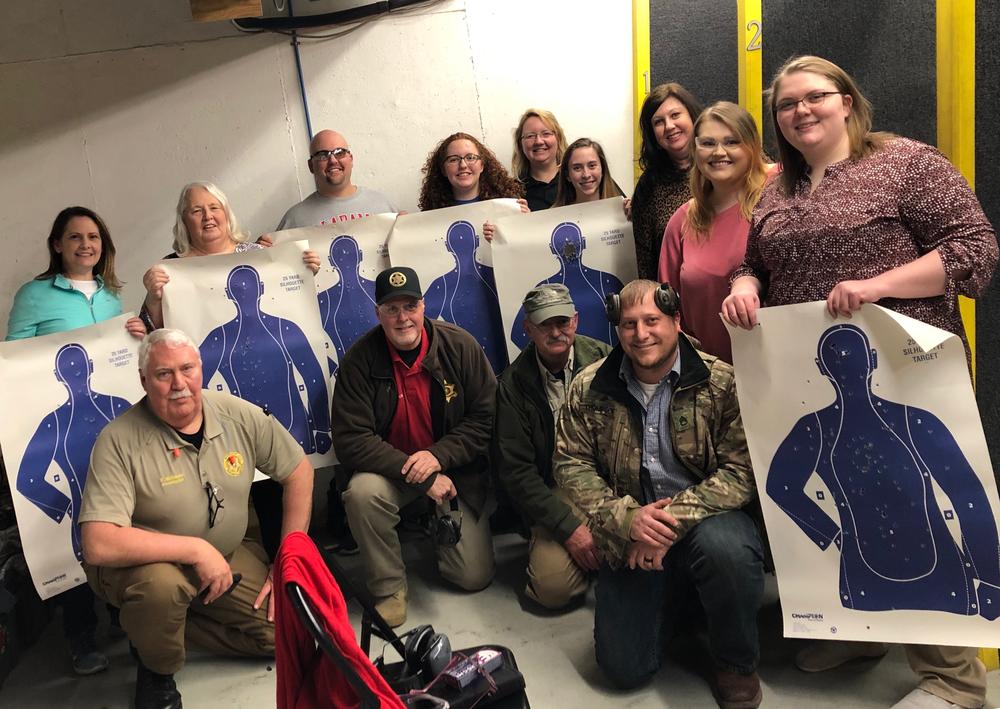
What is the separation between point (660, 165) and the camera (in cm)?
330

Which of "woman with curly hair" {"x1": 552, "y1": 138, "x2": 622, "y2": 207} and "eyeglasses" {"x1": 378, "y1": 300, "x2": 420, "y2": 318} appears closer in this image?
"eyeglasses" {"x1": 378, "y1": 300, "x2": 420, "y2": 318}

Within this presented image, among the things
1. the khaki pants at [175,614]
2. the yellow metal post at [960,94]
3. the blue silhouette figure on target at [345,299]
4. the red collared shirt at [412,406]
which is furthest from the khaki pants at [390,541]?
the yellow metal post at [960,94]

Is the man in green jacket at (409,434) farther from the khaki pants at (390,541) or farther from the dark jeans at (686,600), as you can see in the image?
the dark jeans at (686,600)

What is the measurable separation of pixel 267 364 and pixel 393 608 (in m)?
1.08

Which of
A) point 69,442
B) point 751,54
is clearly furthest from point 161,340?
point 751,54

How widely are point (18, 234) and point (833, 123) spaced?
3808 millimetres

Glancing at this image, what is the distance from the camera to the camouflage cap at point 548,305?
3.00m

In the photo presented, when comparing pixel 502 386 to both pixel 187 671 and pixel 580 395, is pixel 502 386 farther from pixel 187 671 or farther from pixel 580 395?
pixel 187 671

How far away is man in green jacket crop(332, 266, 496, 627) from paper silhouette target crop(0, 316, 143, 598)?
88 centimetres

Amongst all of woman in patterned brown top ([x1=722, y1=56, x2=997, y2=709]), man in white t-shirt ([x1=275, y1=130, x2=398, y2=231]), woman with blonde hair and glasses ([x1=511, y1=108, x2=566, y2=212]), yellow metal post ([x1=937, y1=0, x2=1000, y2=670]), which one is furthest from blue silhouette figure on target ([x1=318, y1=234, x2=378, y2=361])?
yellow metal post ([x1=937, y1=0, x2=1000, y2=670])

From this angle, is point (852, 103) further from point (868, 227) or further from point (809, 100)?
point (868, 227)

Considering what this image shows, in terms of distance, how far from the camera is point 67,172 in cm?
423

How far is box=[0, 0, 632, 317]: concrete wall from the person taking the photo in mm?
4191

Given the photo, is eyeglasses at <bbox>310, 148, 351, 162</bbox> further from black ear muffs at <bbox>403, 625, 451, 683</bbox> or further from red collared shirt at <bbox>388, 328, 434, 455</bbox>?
black ear muffs at <bbox>403, 625, 451, 683</bbox>
